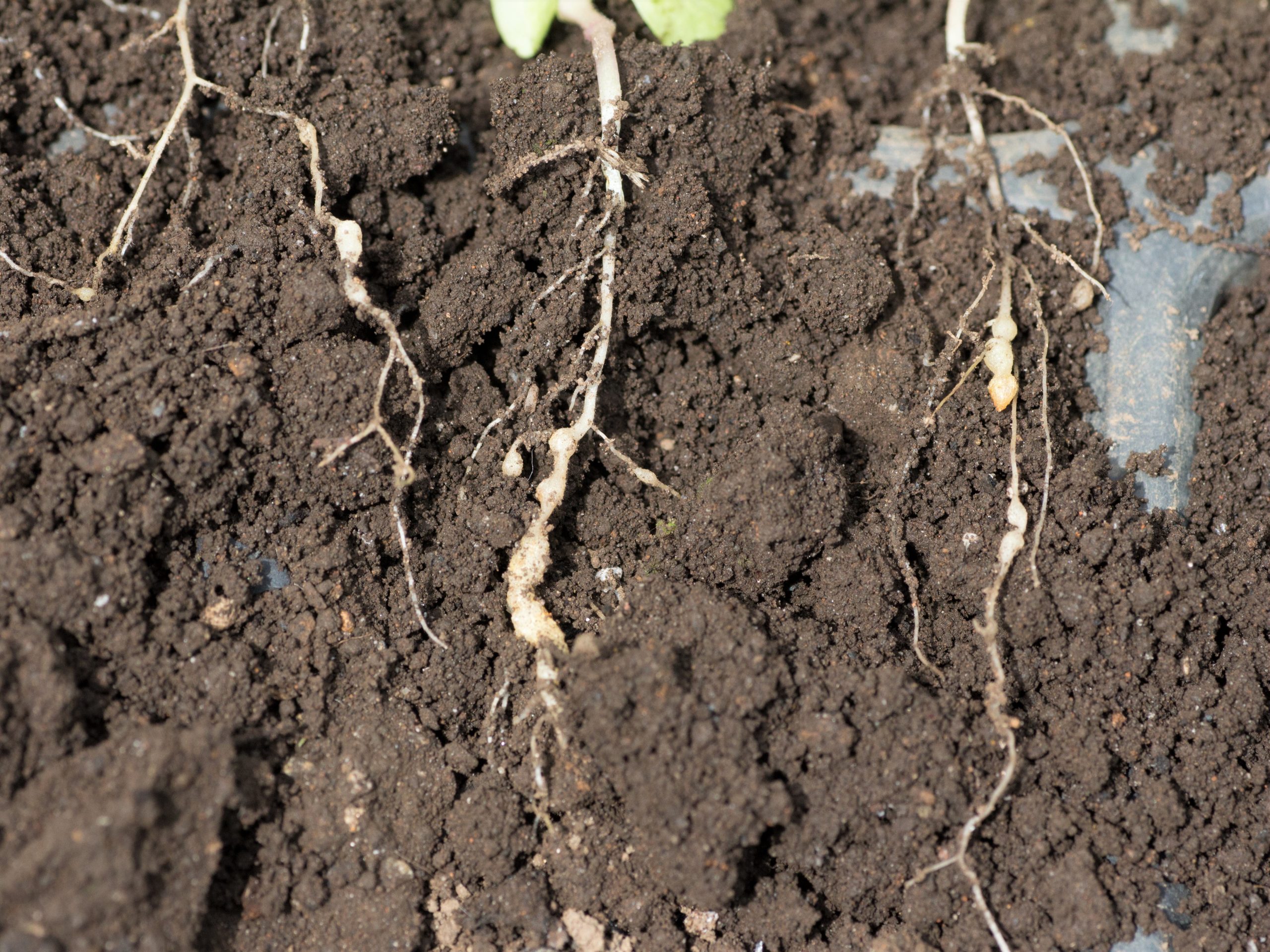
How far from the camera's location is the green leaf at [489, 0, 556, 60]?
1.94 meters

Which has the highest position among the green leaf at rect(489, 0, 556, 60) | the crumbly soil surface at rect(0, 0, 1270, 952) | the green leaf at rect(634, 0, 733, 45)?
the green leaf at rect(489, 0, 556, 60)

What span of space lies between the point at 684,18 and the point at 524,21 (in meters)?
0.37

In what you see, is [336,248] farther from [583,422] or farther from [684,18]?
[684,18]

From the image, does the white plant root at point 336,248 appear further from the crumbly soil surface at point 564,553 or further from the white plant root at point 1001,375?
the white plant root at point 1001,375

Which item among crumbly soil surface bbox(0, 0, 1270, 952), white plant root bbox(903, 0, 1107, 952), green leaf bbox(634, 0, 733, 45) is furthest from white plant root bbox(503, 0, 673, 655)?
white plant root bbox(903, 0, 1107, 952)

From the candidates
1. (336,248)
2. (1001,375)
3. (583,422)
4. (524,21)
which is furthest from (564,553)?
(524,21)

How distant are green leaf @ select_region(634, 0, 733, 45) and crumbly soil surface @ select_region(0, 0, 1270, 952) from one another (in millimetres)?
154

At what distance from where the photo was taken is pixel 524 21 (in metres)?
1.95

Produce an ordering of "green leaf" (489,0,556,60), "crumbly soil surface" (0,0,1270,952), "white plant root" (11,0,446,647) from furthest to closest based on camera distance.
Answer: "green leaf" (489,0,556,60), "white plant root" (11,0,446,647), "crumbly soil surface" (0,0,1270,952)

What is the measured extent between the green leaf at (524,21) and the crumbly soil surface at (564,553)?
0.11 metres

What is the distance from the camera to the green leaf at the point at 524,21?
6.38ft

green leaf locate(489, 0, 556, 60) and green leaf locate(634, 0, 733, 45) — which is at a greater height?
green leaf locate(489, 0, 556, 60)

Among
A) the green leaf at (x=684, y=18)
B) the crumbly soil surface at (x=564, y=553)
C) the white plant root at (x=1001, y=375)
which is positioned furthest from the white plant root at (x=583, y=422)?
the white plant root at (x=1001, y=375)

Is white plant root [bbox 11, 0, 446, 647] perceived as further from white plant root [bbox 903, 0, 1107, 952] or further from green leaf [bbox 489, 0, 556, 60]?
white plant root [bbox 903, 0, 1107, 952]
